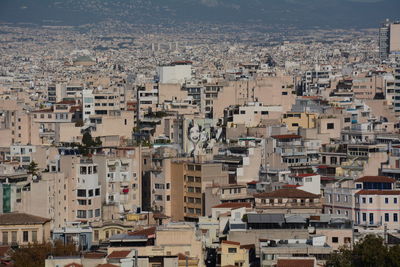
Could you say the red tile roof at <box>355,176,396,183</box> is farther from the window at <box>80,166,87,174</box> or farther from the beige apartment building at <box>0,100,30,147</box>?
the beige apartment building at <box>0,100,30,147</box>

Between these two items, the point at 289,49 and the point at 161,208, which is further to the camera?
the point at 289,49

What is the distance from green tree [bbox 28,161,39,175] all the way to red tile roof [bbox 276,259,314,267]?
13.0 m

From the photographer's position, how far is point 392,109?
76125 mm

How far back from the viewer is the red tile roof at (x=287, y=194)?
4236 cm

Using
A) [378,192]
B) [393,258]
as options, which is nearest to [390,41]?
[378,192]

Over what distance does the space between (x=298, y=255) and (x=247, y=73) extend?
60291 mm

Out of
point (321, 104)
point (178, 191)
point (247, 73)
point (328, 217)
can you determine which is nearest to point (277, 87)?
point (321, 104)

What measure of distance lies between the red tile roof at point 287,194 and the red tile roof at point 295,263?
8178 millimetres

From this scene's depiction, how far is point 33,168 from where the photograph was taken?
156 feet

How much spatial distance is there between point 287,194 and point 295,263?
8.53m

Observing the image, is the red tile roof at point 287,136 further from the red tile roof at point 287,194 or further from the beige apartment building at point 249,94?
the beige apartment building at point 249,94

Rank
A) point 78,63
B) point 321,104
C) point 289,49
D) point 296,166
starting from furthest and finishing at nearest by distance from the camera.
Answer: point 289,49, point 78,63, point 321,104, point 296,166

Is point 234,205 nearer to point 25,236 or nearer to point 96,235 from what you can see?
point 96,235

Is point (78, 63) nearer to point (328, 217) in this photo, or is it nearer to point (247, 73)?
point (247, 73)
